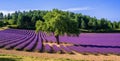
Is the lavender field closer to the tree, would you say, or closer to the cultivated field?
the cultivated field

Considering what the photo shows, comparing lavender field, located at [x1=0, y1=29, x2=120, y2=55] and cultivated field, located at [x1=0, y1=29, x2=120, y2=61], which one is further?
lavender field, located at [x1=0, y1=29, x2=120, y2=55]

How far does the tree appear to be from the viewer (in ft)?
177

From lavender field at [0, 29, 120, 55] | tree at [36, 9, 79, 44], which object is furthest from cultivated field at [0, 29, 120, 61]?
tree at [36, 9, 79, 44]

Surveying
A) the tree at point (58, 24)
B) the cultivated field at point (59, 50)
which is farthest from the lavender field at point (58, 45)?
the tree at point (58, 24)

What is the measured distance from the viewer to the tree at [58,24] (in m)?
54.1

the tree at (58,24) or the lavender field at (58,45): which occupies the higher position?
the tree at (58,24)

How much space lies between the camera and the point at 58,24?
54156mm

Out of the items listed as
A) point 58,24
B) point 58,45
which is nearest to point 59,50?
point 58,45

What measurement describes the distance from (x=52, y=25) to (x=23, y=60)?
3172 centimetres

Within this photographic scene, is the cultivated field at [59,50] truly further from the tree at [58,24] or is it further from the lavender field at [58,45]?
the tree at [58,24]

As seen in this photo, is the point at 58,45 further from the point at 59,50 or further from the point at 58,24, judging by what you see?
the point at 59,50

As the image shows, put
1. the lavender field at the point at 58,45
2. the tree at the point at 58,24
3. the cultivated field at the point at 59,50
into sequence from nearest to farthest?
the cultivated field at the point at 59,50 < the lavender field at the point at 58,45 < the tree at the point at 58,24

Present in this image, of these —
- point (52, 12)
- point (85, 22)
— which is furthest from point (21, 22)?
point (52, 12)

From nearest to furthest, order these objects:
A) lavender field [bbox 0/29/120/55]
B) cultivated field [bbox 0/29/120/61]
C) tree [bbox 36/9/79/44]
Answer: cultivated field [bbox 0/29/120/61] → lavender field [bbox 0/29/120/55] → tree [bbox 36/9/79/44]
